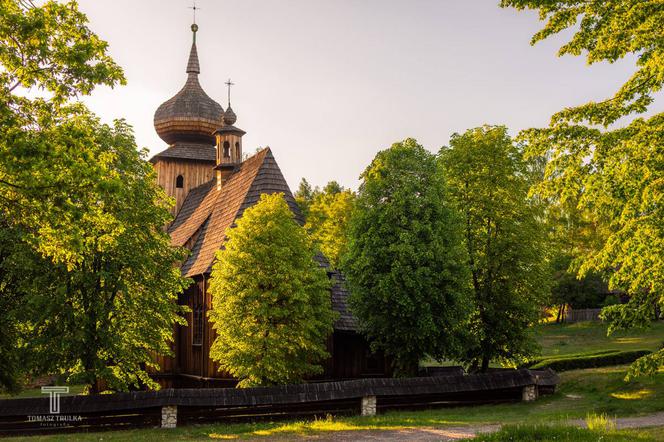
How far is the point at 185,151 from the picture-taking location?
139 feet

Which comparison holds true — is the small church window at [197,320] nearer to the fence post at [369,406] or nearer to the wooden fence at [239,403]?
the wooden fence at [239,403]

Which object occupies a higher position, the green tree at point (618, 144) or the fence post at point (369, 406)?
the green tree at point (618, 144)

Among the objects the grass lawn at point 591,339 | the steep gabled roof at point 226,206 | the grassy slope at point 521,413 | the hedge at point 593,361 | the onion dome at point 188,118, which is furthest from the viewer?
the onion dome at point 188,118

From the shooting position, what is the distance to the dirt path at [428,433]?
16.2 metres

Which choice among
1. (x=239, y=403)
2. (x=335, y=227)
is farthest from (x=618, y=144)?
(x=335, y=227)

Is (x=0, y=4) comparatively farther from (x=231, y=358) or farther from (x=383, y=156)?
(x=383, y=156)

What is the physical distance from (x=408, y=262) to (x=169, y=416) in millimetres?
9711

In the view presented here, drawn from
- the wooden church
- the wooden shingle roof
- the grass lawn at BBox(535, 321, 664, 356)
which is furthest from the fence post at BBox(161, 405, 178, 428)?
the wooden shingle roof

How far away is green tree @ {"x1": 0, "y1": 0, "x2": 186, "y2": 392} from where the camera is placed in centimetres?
1146

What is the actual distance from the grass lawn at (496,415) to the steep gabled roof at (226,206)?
9980 mm

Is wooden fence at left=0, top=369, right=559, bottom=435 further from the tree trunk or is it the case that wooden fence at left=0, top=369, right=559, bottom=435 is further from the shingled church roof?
the shingled church roof

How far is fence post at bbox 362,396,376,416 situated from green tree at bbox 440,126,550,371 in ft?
18.6

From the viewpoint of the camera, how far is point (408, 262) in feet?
75.3

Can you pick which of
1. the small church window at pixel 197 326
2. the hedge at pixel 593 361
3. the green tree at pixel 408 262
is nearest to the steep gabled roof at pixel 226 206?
the small church window at pixel 197 326
